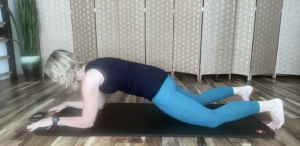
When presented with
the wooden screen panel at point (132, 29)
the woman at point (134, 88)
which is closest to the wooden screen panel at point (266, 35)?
the wooden screen panel at point (132, 29)

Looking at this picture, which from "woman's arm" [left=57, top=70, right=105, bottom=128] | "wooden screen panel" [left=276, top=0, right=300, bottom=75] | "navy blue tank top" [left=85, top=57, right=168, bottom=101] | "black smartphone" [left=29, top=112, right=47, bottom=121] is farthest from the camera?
"wooden screen panel" [left=276, top=0, right=300, bottom=75]

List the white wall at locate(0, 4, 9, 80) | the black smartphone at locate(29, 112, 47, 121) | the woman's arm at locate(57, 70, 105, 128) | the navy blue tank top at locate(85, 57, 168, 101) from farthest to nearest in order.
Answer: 1. the white wall at locate(0, 4, 9, 80)
2. the black smartphone at locate(29, 112, 47, 121)
3. the navy blue tank top at locate(85, 57, 168, 101)
4. the woman's arm at locate(57, 70, 105, 128)

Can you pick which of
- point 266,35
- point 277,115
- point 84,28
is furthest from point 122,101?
point 266,35

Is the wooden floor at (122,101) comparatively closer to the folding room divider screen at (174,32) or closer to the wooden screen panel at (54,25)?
the folding room divider screen at (174,32)

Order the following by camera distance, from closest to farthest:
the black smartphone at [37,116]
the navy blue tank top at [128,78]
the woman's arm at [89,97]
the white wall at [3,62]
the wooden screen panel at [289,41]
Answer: the woman's arm at [89,97]
the navy blue tank top at [128,78]
the black smartphone at [37,116]
the white wall at [3,62]
the wooden screen panel at [289,41]

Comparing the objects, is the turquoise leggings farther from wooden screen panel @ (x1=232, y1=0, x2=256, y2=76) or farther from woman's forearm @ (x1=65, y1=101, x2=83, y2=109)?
wooden screen panel @ (x1=232, y1=0, x2=256, y2=76)

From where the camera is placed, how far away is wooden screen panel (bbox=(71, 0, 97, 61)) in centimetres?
366

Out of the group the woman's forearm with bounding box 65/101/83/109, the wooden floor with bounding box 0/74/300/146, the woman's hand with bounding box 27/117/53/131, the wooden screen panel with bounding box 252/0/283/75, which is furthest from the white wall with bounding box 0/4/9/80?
the wooden screen panel with bounding box 252/0/283/75

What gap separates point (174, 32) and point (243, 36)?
112cm

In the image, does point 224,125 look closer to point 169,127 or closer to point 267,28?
point 169,127

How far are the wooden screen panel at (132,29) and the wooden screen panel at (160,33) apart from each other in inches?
4.2

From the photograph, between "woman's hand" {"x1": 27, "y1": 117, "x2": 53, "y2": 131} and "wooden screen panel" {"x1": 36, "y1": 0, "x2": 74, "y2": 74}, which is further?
"wooden screen panel" {"x1": 36, "y1": 0, "x2": 74, "y2": 74}

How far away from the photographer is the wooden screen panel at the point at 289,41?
3645 mm

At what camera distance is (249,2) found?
340 cm
